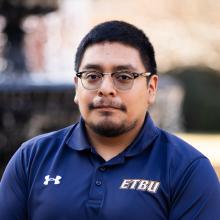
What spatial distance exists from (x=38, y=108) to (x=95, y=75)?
677 cm

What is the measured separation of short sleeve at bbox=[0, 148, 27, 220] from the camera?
3.08 metres

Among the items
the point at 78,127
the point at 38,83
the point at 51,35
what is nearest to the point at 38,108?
the point at 38,83

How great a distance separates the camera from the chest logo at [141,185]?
9.58 ft

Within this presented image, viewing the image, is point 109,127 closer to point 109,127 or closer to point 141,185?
point 109,127

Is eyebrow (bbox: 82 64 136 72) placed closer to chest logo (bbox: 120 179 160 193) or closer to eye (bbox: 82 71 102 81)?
eye (bbox: 82 71 102 81)

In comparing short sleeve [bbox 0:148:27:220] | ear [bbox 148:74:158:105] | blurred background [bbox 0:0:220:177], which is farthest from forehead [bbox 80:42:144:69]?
blurred background [bbox 0:0:220:177]

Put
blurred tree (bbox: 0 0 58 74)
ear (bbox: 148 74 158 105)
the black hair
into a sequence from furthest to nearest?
blurred tree (bbox: 0 0 58 74)
ear (bbox: 148 74 158 105)
the black hair

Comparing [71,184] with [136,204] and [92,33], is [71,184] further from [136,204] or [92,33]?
[92,33]

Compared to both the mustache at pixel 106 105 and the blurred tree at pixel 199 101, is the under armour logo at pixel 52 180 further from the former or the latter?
the blurred tree at pixel 199 101

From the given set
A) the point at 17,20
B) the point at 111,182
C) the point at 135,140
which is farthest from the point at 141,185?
the point at 17,20

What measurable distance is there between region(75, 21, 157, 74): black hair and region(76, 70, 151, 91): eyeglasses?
11 cm

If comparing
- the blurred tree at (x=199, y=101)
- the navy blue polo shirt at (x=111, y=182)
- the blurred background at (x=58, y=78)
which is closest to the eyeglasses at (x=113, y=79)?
the navy blue polo shirt at (x=111, y=182)

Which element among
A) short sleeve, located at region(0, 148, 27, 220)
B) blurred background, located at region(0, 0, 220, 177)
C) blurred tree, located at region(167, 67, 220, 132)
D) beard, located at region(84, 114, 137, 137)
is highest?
beard, located at region(84, 114, 137, 137)

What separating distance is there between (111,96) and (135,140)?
221 millimetres
